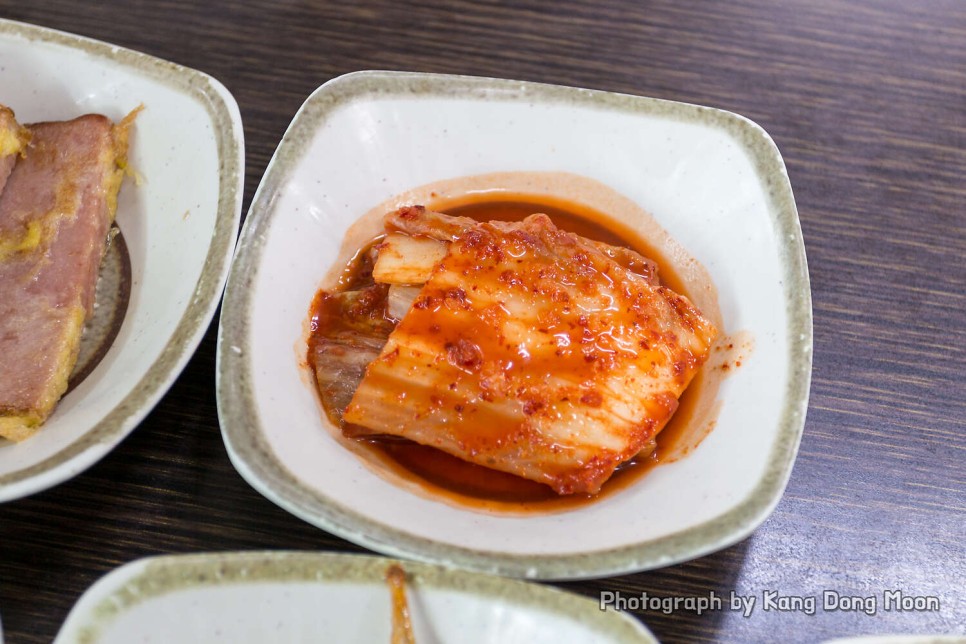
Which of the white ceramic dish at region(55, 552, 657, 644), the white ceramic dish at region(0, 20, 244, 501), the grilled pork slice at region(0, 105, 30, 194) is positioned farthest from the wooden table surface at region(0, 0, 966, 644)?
the grilled pork slice at region(0, 105, 30, 194)

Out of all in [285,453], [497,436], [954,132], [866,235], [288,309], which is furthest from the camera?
[954,132]

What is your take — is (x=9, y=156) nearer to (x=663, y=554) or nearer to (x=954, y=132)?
(x=663, y=554)

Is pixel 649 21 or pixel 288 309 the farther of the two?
pixel 649 21

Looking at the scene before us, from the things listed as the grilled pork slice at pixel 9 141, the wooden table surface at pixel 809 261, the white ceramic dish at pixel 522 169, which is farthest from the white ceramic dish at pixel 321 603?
the grilled pork slice at pixel 9 141

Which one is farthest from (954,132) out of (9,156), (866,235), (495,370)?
(9,156)

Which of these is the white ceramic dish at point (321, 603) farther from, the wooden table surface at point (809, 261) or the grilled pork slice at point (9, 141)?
the grilled pork slice at point (9, 141)

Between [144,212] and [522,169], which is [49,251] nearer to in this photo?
[144,212]
